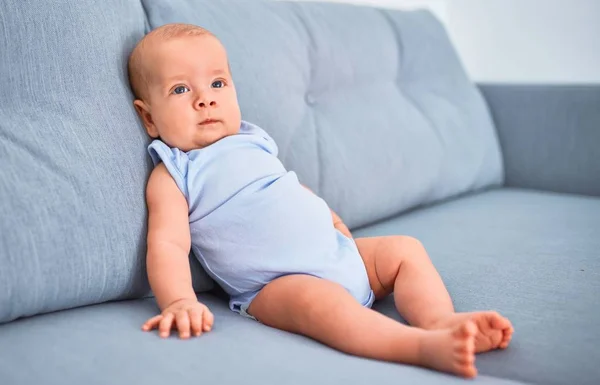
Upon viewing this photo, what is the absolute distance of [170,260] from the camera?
1.03 m

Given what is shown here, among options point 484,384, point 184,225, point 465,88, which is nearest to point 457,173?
point 465,88

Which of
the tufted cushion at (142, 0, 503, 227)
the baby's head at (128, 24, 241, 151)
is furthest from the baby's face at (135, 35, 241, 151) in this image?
the tufted cushion at (142, 0, 503, 227)

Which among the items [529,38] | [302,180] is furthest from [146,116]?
[529,38]

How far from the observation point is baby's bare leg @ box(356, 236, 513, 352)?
0.91m

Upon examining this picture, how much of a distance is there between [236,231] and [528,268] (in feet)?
1.80

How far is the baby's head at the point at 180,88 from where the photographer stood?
1141 mm

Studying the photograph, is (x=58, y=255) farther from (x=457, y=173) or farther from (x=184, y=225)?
A: (x=457, y=173)

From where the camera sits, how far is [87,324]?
0.95 meters

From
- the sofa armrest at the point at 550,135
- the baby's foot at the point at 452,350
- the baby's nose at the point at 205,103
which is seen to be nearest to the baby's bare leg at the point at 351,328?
the baby's foot at the point at 452,350

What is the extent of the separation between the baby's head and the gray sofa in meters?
0.04

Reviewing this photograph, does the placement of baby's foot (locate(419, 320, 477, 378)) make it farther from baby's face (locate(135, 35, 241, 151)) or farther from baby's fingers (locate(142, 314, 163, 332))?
baby's face (locate(135, 35, 241, 151))

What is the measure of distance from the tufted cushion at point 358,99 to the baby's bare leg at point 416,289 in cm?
31

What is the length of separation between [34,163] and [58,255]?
0.14 metres

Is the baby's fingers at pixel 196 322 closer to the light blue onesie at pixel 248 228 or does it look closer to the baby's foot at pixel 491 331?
the light blue onesie at pixel 248 228
